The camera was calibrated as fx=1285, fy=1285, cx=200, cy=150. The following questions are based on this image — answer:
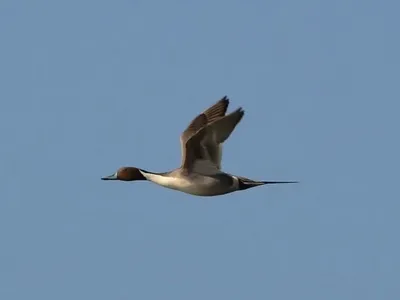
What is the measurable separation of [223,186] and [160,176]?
36.3 inches

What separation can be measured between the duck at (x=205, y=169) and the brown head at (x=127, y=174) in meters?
0.50

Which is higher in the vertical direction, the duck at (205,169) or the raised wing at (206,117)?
the raised wing at (206,117)

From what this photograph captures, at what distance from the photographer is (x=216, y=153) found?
17.5 meters

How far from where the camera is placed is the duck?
1716cm

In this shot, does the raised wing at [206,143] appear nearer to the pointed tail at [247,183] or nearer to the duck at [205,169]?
the duck at [205,169]

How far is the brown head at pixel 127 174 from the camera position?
1909 centimetres

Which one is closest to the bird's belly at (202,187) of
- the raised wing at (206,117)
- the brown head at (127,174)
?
the raised wing at (206,117)

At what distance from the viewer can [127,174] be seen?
19.2m

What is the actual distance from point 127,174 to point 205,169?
1936mm

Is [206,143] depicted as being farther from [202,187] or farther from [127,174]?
[127,174]

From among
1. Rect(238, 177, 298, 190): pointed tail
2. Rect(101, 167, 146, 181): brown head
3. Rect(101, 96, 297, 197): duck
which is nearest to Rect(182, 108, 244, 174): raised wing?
Rect(101, 96, 297, 197): duck

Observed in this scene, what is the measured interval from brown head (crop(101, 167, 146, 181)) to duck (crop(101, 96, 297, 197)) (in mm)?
504

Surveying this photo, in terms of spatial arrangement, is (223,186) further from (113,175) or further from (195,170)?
(113,175)

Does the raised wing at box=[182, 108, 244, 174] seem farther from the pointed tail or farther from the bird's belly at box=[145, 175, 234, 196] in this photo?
the pointed tail
